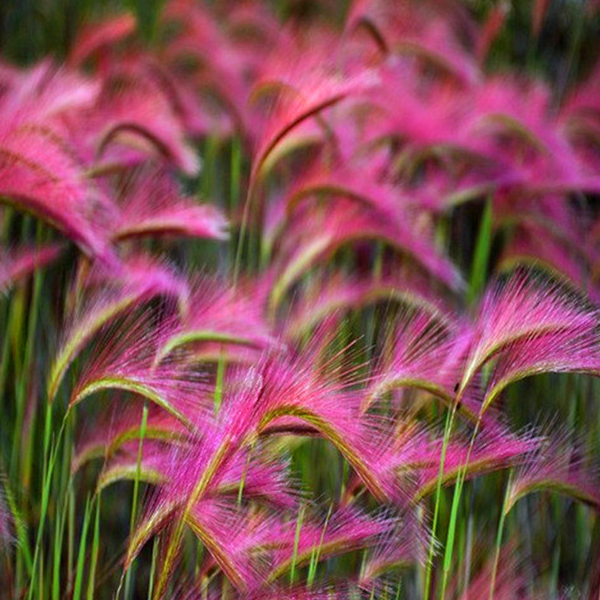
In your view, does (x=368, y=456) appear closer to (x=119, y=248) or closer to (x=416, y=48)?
(x=119, y=248)

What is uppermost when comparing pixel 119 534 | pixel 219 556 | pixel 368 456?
pixel 368 456

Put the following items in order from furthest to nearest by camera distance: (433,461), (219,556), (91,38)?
(91,38) → (433,461) → (219,556)

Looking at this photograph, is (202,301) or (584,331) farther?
(202,301)

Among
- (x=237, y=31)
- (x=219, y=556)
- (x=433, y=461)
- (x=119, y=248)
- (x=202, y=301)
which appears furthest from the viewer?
(x=237, y=31)

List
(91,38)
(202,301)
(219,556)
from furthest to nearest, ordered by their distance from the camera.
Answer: (91,38)
(202,301)
(219,556)

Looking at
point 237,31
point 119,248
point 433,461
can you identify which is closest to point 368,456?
point 433,461

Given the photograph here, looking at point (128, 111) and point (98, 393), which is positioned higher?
point (128, 111)

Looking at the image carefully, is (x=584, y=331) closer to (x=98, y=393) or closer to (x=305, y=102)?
(x=305, y=102)

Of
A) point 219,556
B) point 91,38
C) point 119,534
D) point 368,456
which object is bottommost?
point 119,534

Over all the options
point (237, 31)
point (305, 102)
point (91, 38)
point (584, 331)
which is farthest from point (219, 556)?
point (237, 31)
